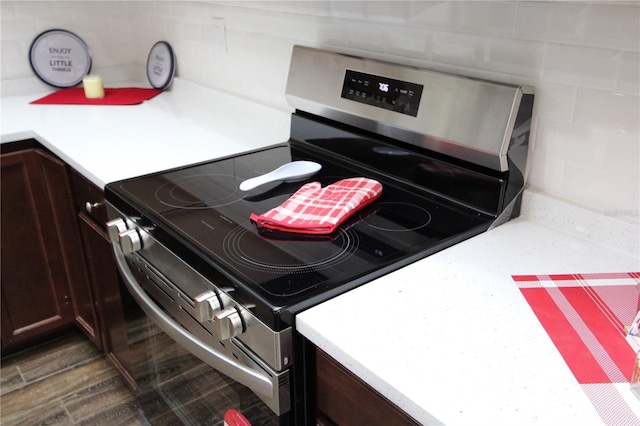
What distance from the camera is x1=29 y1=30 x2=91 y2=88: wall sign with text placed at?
2.37m

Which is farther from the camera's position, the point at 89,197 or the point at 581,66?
the point at 89,197

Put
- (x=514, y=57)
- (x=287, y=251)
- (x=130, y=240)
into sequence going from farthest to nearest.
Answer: (x=130, y=240) < (x=514, y=57) < (x=287, y=251)

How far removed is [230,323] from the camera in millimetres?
1004

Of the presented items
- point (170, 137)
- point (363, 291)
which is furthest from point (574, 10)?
point (170, 137)

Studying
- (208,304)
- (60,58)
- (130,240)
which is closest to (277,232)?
(208,304)

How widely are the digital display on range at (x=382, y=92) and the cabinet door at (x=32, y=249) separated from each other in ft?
3.09

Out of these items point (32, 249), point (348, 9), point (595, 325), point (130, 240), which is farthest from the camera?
point (32, 249)

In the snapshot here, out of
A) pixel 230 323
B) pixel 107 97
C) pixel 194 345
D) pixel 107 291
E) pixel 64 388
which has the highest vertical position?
pixel 107 97

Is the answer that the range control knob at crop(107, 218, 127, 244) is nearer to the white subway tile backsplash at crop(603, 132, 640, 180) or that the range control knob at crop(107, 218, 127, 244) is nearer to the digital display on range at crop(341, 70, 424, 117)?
the digital display on range at crop(341, 70, 424, 117)

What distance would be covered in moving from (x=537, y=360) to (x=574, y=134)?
0.54 m

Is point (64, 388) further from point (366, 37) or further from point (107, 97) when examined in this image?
point (366, 37)

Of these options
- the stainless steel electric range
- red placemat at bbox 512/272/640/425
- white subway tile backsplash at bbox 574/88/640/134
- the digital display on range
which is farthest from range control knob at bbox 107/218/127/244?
white subway tile backsplash at bbox 574/88/640/134

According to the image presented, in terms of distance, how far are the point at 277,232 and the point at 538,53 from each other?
62cm

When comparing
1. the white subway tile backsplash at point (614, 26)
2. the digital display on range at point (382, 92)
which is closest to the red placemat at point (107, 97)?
the digital display on range at point (382, 92)
